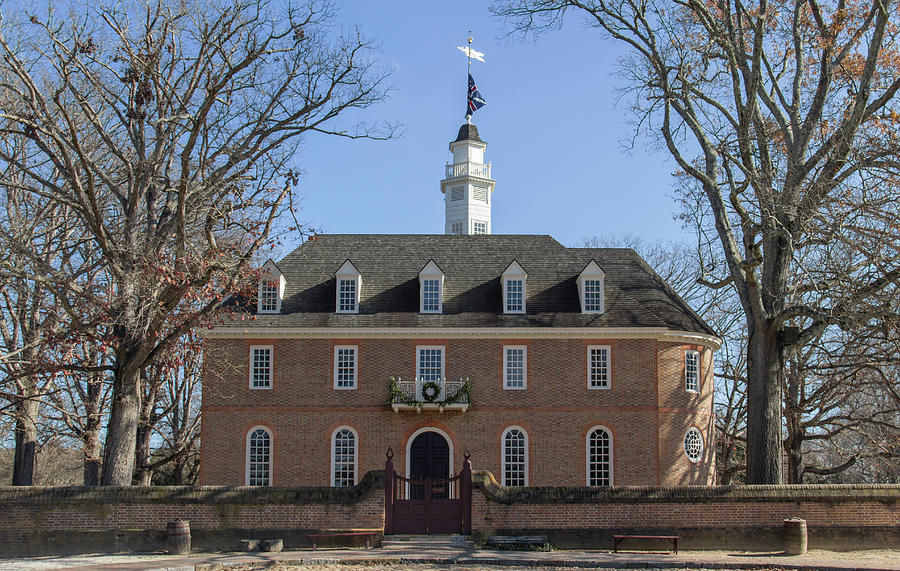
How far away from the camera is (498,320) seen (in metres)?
32.6

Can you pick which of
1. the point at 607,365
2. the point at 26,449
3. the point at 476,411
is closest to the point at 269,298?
the point at 476,411

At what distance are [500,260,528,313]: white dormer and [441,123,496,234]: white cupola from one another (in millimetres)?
17603

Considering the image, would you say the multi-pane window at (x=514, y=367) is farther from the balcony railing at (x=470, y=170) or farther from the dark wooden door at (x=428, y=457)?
the balcony railing at (x=470, y=170)

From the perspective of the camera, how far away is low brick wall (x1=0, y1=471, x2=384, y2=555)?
68.0ft

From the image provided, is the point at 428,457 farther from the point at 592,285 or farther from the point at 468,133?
the point at 468,133

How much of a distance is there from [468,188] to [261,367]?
21707mm

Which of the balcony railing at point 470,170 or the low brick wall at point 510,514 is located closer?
the low brick wall at point 510,514

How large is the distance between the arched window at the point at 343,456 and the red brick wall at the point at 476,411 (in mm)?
231

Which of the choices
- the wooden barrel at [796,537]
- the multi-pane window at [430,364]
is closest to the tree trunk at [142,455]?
the multi-pane window at [430,364]

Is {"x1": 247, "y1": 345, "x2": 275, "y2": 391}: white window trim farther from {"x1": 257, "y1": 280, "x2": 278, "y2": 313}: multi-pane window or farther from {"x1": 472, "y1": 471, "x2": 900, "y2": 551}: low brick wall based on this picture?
{"x1": 472, "y1": 471, "x2": 900, "y2": 551}: low brick wall

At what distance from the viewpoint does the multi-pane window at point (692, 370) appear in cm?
3250

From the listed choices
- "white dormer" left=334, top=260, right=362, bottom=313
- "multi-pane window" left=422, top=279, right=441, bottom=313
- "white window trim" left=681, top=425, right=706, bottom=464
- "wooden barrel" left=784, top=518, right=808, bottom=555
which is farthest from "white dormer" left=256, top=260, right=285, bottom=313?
"wooden barrel" left=784, top=518, right=808, bottom=555

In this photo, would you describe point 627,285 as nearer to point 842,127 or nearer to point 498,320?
point 498,320

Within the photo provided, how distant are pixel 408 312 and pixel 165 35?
1400 centimetres
